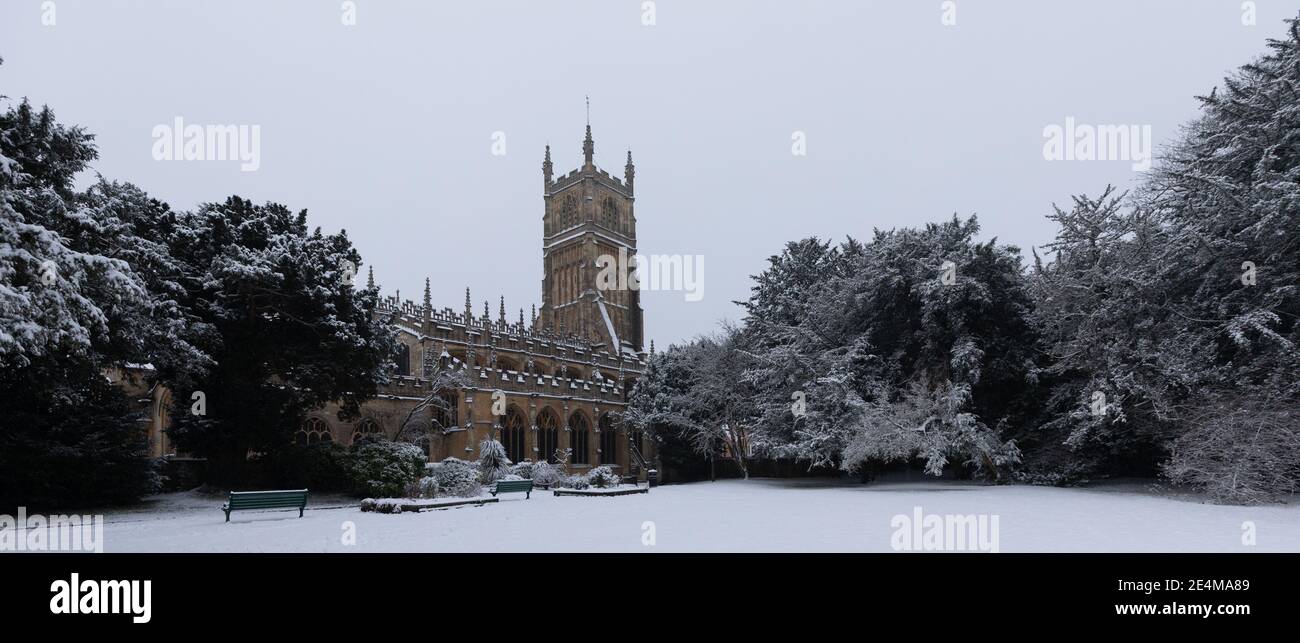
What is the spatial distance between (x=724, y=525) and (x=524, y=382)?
24.5 m

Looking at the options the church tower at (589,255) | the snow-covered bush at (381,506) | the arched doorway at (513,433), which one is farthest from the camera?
the church tower at (589,255)

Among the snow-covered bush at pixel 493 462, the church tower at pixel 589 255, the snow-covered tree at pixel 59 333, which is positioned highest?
the church tower at pixel 589 255

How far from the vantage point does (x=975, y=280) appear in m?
19.2

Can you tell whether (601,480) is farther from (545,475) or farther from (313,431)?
(313,431)

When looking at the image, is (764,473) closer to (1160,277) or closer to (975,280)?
(975,280)

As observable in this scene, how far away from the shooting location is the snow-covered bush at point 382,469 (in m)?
18.9

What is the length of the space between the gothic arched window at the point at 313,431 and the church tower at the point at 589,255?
32.2m

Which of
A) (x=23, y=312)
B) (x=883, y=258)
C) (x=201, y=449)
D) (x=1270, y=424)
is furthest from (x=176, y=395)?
(x=1270, y=424)

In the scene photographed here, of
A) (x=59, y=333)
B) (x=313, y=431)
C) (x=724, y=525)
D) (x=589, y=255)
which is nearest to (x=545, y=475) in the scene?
(x=313, y=431)

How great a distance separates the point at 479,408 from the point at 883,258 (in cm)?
1962

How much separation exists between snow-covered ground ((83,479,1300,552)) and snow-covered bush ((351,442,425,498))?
1.57 metres

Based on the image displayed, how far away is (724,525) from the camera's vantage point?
10.9m

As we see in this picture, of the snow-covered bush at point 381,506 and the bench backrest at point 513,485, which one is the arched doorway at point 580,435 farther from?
the snow-covered bush at point 381,506

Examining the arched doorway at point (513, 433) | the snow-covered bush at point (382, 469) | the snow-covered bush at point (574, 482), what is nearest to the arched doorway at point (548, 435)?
the arched doorway at point (513, 433)
